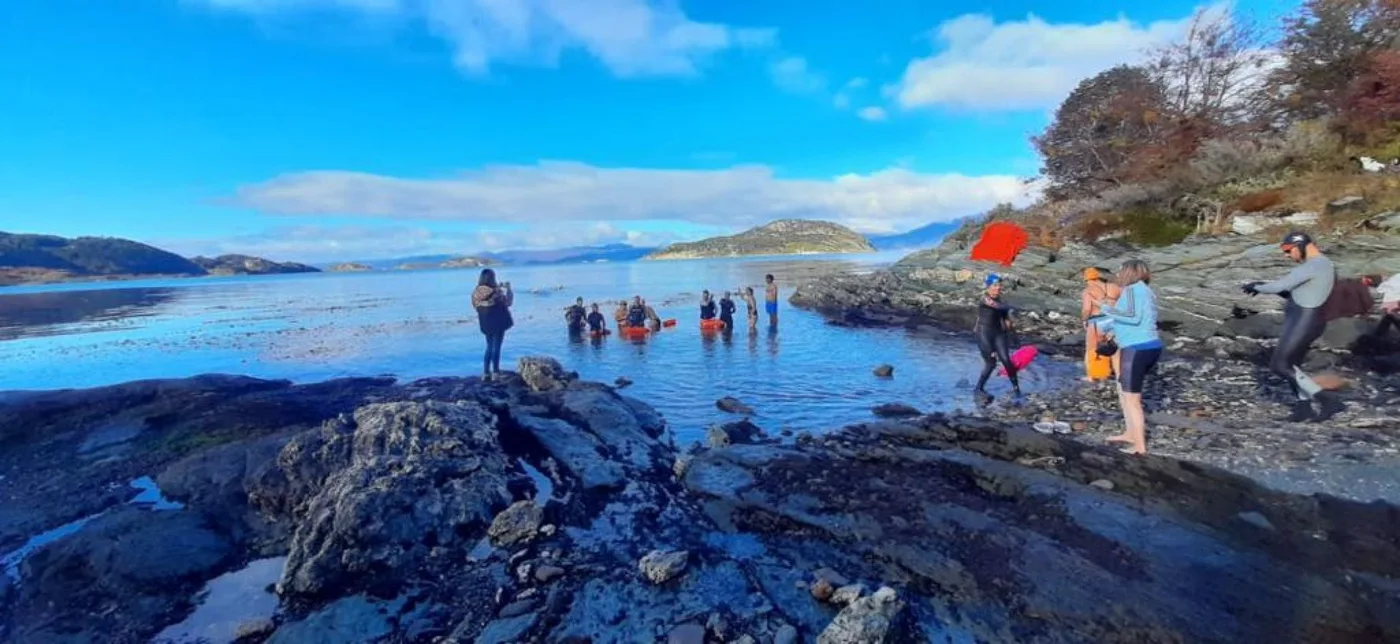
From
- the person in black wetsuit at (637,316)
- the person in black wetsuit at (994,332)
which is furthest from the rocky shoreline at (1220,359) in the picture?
the person in black wetsuit at (637,316)

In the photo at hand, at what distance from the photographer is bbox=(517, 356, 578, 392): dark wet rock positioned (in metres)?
15.4

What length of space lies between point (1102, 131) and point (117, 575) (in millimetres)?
48496

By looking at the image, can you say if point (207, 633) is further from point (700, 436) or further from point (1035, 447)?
point (1035, 447)

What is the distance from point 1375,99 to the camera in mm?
22172

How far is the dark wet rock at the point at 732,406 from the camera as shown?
12.8 metres

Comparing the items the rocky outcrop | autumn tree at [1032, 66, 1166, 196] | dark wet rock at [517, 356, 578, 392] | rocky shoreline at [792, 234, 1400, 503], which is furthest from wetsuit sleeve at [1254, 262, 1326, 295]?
autumn tree at [1032, 66, 1166, 196]

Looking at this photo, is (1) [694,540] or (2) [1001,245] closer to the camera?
(1) [694,540]

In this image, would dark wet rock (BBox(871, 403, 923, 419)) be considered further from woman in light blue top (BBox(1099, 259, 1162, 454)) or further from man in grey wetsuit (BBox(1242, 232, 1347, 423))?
man in grey wetsuit (BBox(1242, 232, 1347, 423))

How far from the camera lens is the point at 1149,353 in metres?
8.09

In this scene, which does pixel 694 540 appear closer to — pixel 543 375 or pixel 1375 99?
pixel 543 375

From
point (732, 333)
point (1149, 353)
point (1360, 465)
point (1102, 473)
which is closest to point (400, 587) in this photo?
point (1102, 473)

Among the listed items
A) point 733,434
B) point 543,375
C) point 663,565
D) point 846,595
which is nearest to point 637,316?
point 543,375

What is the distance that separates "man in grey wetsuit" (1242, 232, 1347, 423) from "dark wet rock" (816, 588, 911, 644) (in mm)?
8654

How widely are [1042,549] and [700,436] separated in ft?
20.9
